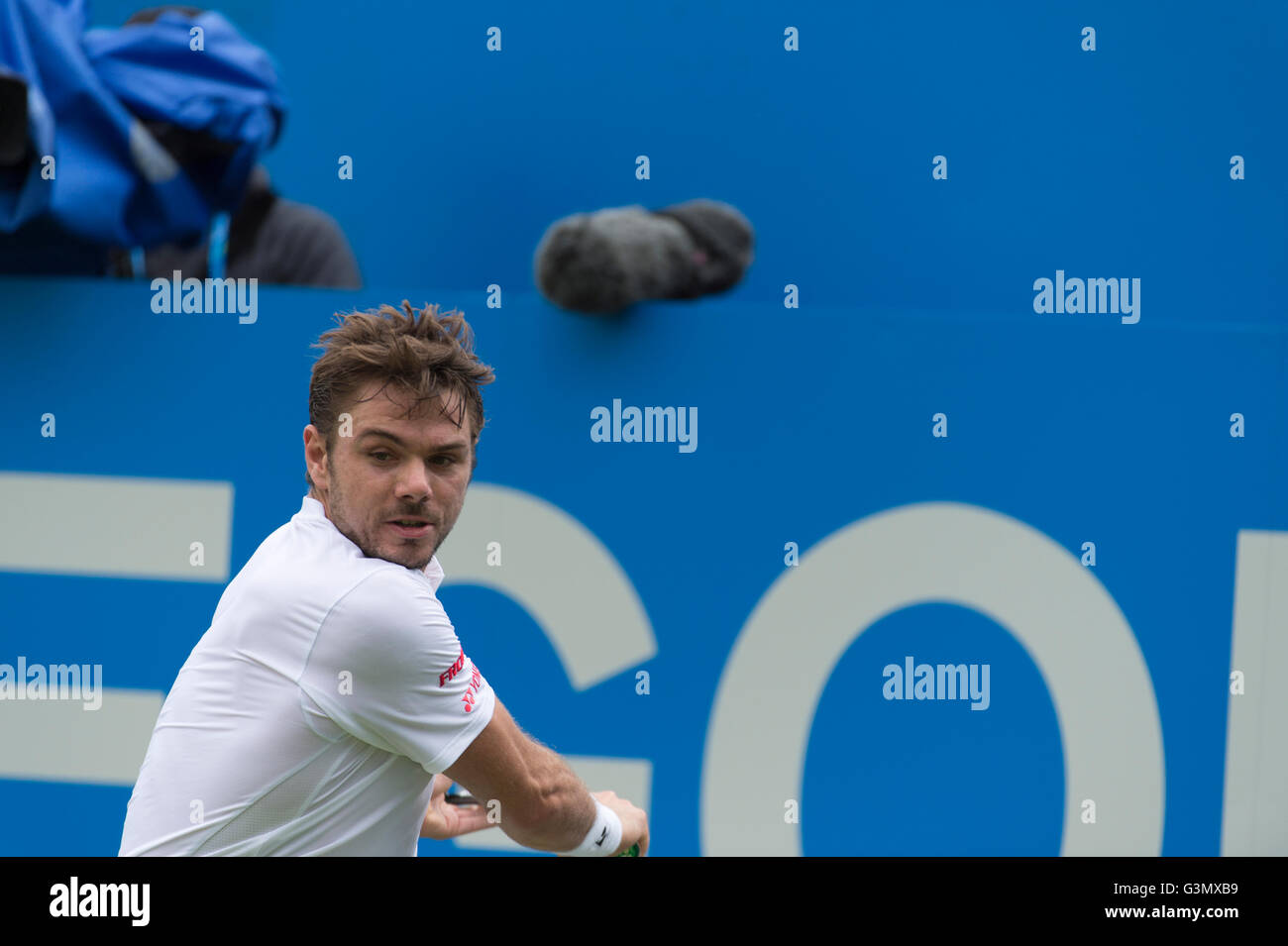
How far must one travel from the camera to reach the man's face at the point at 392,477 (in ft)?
6.93

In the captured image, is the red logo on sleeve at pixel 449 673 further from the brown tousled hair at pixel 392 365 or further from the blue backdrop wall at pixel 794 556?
the blue backdrop wall at pixel 794 556

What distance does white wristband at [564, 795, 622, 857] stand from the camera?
2.24 m

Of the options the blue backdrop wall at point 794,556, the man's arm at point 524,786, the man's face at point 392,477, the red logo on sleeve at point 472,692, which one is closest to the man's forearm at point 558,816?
the man's arm at point 524,786

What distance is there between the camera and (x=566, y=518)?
11.6ft

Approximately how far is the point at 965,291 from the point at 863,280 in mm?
355

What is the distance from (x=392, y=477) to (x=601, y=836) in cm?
69

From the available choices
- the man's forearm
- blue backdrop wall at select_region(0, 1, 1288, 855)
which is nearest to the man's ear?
the man's forearm

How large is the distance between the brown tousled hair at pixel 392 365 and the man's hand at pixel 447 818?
0.64 metres

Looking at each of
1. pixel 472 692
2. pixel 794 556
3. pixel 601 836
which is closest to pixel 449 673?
pixel 472 692

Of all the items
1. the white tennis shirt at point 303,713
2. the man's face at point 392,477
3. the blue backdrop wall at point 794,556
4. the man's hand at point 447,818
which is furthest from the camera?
the blue backdrop wall at point 794,556

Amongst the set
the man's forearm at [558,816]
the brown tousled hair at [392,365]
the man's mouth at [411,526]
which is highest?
the brown tousled hair at [392,365]

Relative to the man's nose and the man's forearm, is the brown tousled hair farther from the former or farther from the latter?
the man's forearm

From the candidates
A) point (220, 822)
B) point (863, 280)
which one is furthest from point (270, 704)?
point (863, 280)
